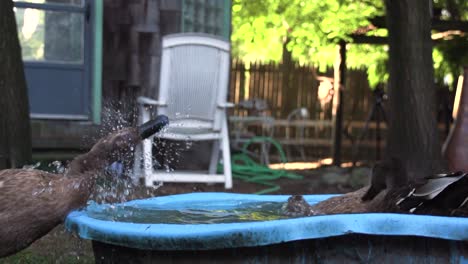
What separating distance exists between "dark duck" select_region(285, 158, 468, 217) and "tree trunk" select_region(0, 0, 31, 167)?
2.38m

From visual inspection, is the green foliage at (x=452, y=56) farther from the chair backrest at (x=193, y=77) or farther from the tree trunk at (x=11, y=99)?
the tree trunk at (x=11, y=99)

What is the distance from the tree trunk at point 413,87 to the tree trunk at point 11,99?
10.2 ft

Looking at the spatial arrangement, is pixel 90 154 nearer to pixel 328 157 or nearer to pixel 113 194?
pixel 113 194

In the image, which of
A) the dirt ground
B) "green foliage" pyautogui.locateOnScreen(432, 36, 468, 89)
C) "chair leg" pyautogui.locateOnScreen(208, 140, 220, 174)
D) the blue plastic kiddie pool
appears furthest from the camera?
"green foliage" pyautogui.locateOnScreen(432, 36, 468, 89)

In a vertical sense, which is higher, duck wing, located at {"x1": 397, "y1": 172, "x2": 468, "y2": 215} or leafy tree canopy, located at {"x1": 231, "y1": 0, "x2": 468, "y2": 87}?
leafy tree canopy, located at {"x1": 231, "y1": 0, "x2": 468, "y2": 87}

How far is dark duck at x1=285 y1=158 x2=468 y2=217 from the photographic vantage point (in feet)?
8.05

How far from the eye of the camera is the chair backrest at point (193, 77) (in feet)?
20.9

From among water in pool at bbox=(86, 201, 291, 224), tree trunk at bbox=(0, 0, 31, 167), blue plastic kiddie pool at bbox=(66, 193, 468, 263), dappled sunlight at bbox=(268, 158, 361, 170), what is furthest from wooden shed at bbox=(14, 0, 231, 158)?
blue plastic kiddie pool at bbox=(66, 193, 468, 263)

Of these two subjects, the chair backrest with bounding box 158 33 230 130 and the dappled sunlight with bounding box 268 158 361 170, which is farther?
the dappled sunlight with bounding box 268 158 361 170

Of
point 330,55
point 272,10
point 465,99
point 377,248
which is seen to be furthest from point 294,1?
point 377,248

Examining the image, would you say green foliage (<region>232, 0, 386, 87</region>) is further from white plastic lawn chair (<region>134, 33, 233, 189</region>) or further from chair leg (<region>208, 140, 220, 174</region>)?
chair leg (<region>208, 140, 220, 174</region>)

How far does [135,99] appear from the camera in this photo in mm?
7262

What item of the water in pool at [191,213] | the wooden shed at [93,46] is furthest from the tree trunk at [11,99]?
the wooden shed at [93,46]

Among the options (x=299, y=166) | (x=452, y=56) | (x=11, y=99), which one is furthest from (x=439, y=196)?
(x=452, y=56)
